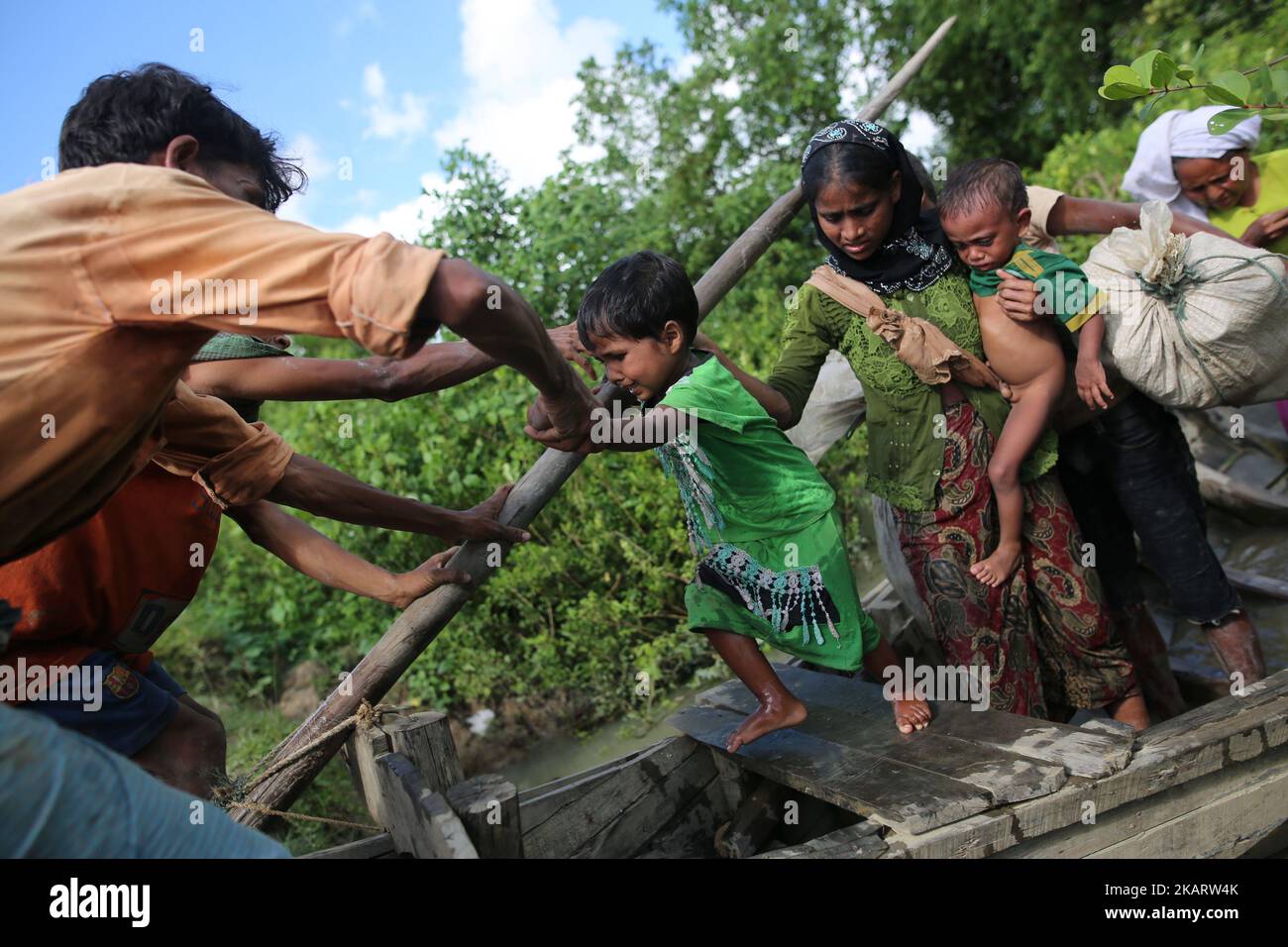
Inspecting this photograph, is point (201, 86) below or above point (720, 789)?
above

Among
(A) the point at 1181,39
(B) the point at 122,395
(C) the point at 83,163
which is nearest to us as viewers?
(B) the point at 122,395

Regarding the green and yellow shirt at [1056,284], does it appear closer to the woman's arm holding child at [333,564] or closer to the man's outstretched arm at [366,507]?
the man's outstretched arm at [366,507]

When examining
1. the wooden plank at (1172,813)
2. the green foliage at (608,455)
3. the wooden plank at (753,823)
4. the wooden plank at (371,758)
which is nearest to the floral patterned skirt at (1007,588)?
the wooden plank at (1172,813)

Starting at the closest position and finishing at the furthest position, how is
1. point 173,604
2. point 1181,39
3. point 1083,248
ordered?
point 173,604 < point 1083,248 < point 1181,39

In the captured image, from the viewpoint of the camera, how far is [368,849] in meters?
2.39

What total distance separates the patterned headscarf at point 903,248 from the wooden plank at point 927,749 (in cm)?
121

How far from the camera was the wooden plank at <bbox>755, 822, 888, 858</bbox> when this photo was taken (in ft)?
7.36

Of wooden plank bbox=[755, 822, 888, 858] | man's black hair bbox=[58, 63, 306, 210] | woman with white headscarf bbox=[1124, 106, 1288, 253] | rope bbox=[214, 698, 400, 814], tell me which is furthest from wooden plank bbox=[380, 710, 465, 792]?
woman with white headscarf bbox=[1124, 106, 1288, 253]

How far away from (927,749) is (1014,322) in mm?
1178

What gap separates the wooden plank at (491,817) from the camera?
202 cm

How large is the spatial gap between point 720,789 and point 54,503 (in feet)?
6.96
